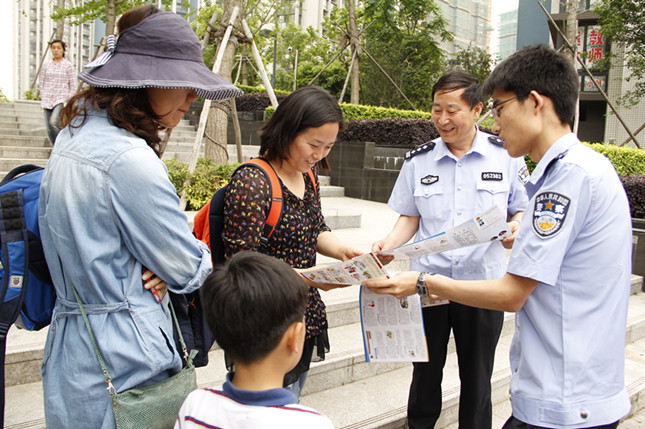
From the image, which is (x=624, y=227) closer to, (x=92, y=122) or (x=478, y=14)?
(x=92, y=122)

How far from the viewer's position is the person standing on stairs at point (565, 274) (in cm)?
141

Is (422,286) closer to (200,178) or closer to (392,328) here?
(392,328)

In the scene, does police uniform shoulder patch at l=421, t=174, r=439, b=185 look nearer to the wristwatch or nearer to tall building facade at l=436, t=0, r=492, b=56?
the wristwatch

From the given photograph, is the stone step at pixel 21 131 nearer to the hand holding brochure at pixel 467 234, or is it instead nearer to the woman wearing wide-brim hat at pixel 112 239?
the woman wearing wide-brim hat at pixel 112 239

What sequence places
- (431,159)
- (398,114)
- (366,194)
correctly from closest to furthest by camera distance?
(431,159) → (366,194) → (398,114)

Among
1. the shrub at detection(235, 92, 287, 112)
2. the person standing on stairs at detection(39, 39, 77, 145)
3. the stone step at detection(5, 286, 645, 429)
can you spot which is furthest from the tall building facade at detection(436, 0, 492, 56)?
the stone step at detection(5, 286, 645, 429)

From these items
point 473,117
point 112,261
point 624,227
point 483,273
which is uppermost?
point 473,117

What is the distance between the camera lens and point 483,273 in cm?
236

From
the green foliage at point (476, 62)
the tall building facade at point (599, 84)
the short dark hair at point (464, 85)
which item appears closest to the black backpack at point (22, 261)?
the short dark hair at point (464, 85)

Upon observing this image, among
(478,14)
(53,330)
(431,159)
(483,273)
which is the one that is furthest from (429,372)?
(478,14)

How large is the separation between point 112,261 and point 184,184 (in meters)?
4.42

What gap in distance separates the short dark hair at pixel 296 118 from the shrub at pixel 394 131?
6.98 m

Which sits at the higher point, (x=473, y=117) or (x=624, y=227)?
(x=473, y=117)

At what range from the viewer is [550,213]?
142cm
